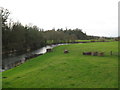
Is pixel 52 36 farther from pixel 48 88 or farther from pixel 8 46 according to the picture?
pixel 48 88

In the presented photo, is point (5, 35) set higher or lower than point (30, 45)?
higher

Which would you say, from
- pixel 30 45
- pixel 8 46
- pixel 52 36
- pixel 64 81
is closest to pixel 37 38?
pixel 30 45

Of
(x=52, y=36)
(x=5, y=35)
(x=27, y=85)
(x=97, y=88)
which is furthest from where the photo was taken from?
(x=52, y=36)

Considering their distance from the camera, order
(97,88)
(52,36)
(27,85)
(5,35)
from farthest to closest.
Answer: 1. (52,36)
2. (5,35)
3. (27,85)
4. (97,88)

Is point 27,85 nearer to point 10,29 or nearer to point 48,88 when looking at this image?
point 48,88

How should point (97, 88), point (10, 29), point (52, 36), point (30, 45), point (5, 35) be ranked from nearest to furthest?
point (97, 88) < point (5, 35) < point (10, 29) < point (30, 45) < point (52, 36)

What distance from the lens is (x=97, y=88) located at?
819cm

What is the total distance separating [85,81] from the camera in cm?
955

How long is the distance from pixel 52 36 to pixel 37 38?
13.9 meters

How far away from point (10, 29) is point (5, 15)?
5.32 m

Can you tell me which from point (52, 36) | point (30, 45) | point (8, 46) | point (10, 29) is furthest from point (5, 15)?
point (52, 36)

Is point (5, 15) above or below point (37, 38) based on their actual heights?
above

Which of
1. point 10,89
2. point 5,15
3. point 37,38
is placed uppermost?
point 5,15

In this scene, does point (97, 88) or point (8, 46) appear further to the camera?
point (8, 46)
